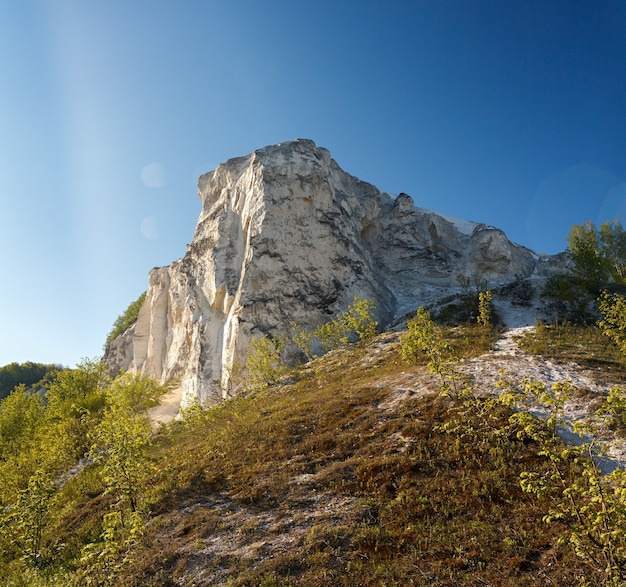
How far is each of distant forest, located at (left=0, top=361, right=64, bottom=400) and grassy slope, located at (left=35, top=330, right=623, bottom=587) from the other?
9816 cm

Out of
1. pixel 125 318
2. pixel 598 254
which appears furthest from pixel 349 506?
pixel 125 318

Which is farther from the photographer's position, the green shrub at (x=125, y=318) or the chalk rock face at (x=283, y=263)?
the green shrub at (x=125, y=318)

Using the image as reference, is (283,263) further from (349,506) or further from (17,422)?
(349,506)

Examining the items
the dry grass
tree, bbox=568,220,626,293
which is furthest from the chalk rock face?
the dry grass

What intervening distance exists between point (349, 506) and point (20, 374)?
119 metres

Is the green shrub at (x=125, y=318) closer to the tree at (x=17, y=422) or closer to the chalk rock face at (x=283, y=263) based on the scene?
the chalk rock face at (x=283, y=263)

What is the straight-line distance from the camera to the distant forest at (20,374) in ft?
304

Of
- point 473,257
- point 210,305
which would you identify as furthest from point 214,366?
point 473,257

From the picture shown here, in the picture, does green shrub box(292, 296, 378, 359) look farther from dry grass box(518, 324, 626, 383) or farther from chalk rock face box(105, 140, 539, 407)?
dry grass box(518, 324, 626, 383)

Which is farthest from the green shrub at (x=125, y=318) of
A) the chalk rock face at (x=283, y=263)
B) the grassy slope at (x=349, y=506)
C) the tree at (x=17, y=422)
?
the grassy slope at (x=349, y=506)

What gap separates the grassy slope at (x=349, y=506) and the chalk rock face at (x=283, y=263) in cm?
2414

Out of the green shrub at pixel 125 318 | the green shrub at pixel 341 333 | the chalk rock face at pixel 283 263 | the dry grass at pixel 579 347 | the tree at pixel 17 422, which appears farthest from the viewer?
the green shrub at pixel 125 318

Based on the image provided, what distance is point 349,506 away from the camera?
947 cm

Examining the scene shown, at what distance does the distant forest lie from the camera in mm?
92688
